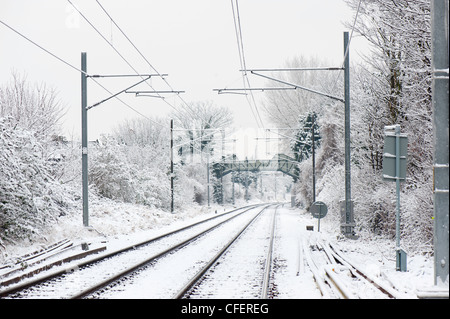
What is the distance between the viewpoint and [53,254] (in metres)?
13.4

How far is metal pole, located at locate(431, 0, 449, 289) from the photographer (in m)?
6.63

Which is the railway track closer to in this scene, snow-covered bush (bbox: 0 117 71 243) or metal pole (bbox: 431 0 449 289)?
metal pole (bbox: 431 0 449 289)

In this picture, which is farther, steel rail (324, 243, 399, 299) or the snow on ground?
the snow on ground

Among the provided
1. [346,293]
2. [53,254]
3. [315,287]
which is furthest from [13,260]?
[346,293]

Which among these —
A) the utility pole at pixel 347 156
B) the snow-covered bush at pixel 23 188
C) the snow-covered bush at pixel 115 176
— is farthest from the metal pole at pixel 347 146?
the snow-covered bush at pixel 115 176

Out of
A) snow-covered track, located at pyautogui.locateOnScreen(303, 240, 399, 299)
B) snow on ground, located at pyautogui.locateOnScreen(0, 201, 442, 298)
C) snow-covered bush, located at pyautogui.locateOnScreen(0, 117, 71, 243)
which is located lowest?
snow on ground, located at pyautogui.locateOnScreen(0, 201, 442, 298)

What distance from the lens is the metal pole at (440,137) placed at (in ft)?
21.7

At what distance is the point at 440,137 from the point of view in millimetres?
6695

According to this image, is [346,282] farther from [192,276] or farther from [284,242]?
[284,242]

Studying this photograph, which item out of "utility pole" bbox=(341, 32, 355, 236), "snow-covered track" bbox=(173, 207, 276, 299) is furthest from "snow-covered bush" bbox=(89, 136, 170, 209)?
"snow-covered track" bbox=(173, 207, 276, 299)

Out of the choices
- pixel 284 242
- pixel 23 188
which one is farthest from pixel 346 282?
pixel 23 188
